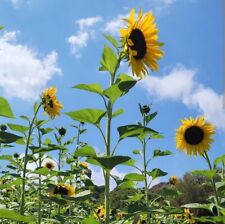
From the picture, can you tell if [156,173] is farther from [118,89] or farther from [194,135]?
[118,89]

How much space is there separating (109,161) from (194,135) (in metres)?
4.07

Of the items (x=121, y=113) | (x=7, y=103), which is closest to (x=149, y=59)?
(x=121, y=113)

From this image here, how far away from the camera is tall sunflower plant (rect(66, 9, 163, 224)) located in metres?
2.96

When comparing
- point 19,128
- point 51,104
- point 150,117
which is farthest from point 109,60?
point 150,117

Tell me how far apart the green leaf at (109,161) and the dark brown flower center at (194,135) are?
3914 mm

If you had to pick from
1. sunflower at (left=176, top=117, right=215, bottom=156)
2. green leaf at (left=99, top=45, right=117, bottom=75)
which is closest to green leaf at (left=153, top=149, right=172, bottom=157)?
sunflower at (left=176, top=117, right=215, bottom=156)

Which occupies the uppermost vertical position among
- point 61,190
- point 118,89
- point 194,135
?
point 194,135

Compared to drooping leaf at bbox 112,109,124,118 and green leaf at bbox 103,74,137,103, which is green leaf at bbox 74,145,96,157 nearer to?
green leaf at bbox 103,74,137,103

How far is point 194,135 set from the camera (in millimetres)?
6750

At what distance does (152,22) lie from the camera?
3768mm

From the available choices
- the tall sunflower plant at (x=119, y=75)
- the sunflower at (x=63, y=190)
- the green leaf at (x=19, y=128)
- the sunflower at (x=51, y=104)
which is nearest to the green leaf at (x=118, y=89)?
the tall sunflower plant at (x=119, y=75)

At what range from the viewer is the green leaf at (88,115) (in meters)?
3.06

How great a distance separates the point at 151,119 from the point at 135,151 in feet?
2.12

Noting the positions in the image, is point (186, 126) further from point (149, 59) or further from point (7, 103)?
point (7, 103)
